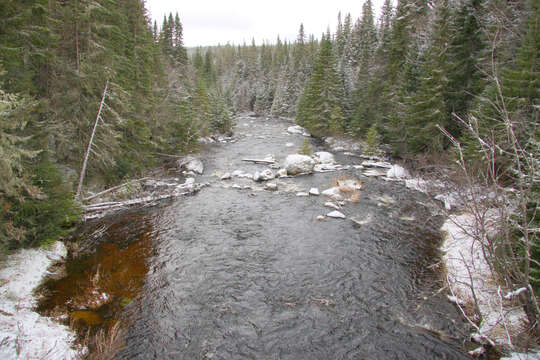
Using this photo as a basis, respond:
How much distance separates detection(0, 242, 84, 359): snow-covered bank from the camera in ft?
18.1

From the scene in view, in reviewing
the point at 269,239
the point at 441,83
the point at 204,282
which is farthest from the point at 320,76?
the point at 204,282

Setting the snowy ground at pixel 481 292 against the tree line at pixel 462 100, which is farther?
the snowy ground at pixel 481 292

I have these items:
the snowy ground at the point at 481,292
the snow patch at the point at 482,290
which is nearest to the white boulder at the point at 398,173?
the snowy ground at the point at 481,292

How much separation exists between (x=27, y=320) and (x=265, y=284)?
6109 millimetres

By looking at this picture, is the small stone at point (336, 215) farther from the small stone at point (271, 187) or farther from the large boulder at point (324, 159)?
the large boulder at point (324, 159)

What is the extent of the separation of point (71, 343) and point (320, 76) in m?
38.6

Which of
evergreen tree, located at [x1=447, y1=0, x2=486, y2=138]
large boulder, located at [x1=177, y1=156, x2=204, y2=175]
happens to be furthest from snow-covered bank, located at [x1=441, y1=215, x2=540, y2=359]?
large boulder, located at [x1=177, y1=156, x2=204, y2=175]

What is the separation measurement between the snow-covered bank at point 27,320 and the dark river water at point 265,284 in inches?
22.2

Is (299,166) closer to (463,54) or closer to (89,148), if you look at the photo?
(89,148)

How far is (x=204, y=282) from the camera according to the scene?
29.6ft

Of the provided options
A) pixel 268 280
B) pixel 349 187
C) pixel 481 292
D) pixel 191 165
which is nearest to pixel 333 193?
pixel 349 187

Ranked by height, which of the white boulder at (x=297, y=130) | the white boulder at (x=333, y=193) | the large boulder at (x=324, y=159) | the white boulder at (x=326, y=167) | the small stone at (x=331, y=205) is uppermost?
the white boulder at (x=297, y=130)

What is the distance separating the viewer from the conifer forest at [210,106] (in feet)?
22.2

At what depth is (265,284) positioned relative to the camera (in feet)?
29.5
